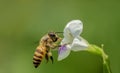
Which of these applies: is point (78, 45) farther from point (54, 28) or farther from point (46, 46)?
point (54, 28)

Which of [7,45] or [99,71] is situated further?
[7,45]

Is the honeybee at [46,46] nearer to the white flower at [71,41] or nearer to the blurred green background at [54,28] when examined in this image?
the white flower at [71,41]

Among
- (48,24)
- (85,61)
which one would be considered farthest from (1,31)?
(85,61)

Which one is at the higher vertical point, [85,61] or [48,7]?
[48,7]

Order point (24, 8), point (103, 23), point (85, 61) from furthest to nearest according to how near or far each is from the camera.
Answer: point (24, 8)
point (103, 23)
point (85, 61)

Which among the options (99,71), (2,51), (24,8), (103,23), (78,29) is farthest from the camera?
(24,8)

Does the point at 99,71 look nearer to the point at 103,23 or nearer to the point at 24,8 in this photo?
the point at 103,23

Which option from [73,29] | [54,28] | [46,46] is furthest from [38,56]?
[54,28]
